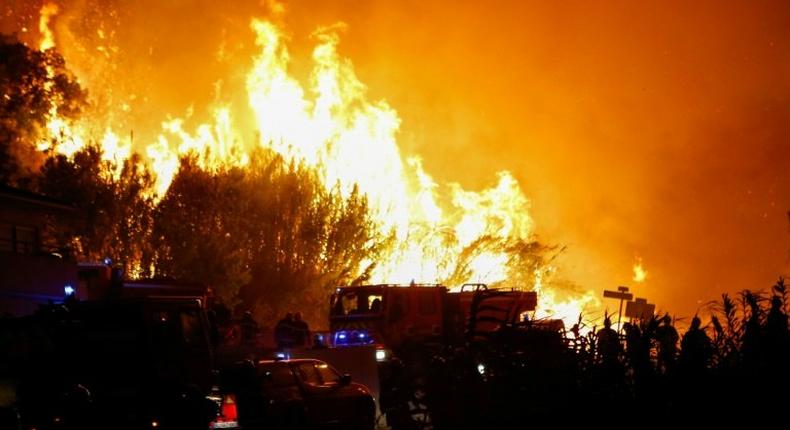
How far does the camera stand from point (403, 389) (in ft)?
29.1

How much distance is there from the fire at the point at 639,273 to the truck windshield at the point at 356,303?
110 feet

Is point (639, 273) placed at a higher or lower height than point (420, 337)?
higher

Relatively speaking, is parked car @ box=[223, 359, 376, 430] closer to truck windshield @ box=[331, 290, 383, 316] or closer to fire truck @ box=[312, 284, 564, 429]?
fire truck @ box=[312, 284, 564, 429]

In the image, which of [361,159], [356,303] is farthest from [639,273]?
[356,303]

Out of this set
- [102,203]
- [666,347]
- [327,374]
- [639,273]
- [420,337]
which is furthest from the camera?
[639,273]

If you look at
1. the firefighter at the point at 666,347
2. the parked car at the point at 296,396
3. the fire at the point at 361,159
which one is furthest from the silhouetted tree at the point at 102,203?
the firefighter at the point at 666,347

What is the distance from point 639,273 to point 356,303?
1331 inches

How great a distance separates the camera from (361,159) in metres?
40.7

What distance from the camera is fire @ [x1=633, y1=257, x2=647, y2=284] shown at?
51.1m

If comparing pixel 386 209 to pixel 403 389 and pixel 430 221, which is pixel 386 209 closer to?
pixel 430 221

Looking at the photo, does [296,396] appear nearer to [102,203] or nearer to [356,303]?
[356,303]

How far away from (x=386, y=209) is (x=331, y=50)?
10093 mm

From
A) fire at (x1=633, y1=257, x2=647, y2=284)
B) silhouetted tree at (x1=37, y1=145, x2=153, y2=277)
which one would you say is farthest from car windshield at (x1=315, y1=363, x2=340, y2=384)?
fire at (x1=633, y1=257, x2=647, y2=284)

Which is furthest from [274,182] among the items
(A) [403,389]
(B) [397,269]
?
(A) [403,389]
